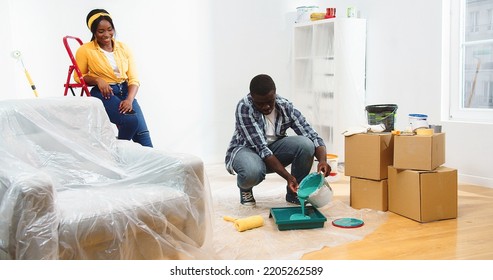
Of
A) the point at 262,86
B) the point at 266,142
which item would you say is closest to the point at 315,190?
the point at 266,142

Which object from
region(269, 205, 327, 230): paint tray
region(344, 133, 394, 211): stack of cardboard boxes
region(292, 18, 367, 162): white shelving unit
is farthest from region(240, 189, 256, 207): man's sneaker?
region(292, 18, 367, 162): white shelving unit

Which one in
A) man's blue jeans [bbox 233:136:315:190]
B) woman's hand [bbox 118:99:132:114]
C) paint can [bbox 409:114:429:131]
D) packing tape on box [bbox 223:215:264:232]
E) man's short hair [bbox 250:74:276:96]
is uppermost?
man's short hair [bbox 250:74:276:96]

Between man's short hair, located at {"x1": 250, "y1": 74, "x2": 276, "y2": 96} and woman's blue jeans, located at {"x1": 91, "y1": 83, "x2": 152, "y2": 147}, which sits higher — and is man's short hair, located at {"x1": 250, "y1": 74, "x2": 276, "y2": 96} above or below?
above

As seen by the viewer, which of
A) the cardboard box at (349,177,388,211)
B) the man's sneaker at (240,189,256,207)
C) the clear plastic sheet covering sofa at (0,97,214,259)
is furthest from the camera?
the man's sneaker at (240,189,256,207)

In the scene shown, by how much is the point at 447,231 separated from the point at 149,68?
277 centimetres

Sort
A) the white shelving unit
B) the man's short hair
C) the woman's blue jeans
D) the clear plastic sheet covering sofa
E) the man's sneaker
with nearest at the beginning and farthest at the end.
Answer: the clear plastic sheet covering sofa, the man's short hair, the man's sneaker, the woman's blue jeans, the white shelving unit

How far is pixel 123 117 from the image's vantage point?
3.16 meters

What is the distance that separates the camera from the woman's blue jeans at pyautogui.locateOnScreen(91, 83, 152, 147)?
3.14 metres

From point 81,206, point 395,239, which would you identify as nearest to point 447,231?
point 395,239

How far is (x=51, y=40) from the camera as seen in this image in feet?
12.6

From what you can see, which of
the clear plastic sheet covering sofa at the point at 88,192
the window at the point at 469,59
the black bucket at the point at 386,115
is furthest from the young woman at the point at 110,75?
the window at the point at 469,59

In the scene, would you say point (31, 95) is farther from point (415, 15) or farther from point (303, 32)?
point (415, 15)

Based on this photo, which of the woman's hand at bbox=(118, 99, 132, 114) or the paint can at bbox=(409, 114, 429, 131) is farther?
the woman's hand at bbox=(118, 99, 132, 114)

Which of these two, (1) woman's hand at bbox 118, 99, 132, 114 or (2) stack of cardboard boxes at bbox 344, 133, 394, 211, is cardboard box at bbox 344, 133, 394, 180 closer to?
(2) stack of cardboard boxes at bbox 344, 133, 394, 211
